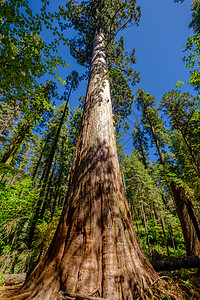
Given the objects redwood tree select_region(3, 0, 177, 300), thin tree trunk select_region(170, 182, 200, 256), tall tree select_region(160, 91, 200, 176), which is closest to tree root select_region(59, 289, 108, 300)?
redwood tree select_region(3, 0, 177, 300)

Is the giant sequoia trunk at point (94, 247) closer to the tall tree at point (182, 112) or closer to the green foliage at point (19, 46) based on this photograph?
the green foliage at point (19, 46)

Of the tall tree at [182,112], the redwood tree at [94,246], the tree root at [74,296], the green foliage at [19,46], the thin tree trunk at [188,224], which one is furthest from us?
the tall tree at [182,112]

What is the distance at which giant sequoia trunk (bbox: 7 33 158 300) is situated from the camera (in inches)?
34.9

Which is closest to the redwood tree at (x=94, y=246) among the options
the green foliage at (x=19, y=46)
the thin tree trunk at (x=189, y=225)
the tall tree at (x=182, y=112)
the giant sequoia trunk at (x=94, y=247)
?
the giant sequoia trunk at (x=94, y=247)

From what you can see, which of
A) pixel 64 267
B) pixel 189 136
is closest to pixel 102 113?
pixel 64 267

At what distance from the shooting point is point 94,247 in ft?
3.46

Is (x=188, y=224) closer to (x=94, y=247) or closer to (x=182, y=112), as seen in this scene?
(x=94, y=247)

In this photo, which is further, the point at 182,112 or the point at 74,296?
the point at 182,112

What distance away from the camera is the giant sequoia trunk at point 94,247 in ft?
2.91

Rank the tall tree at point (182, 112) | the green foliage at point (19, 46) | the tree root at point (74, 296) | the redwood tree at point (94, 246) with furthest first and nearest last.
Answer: the tall tree at point (182, 112)
the green foliage at point (19, 46)
the redwood tree at point (94, 246)
the tree root at point (74, 296)

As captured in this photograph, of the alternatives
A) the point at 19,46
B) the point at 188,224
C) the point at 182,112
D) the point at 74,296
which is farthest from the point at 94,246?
the point at 182,112

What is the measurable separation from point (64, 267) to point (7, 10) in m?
3.57

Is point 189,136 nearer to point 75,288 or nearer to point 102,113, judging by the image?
point 102,113

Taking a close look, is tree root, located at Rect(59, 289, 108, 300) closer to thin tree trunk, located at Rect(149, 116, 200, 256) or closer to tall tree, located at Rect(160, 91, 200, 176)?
thin tree trunk, located at Rect(149, 116, 200, 256)
